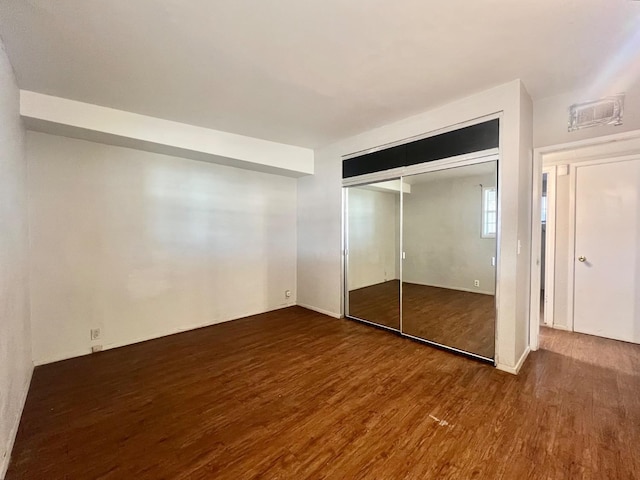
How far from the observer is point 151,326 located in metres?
3.53

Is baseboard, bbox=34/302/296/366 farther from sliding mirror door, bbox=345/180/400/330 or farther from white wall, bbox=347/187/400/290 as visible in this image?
white wall, bbox=347/187/400/290

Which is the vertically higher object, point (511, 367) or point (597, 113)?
point (597, 113)

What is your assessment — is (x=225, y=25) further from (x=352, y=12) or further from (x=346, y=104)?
(x=346, y=104)

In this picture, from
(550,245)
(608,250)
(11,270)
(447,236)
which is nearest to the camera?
(11,270)

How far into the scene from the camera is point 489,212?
9.97 feet

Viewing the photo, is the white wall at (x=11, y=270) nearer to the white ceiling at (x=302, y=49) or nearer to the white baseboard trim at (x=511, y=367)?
the white ceiling at (x=302, y=49)

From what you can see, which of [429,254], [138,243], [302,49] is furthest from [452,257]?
[138,243]

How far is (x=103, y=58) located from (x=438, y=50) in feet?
8.01

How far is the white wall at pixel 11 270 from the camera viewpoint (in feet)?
5.41

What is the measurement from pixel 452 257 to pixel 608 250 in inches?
67.5

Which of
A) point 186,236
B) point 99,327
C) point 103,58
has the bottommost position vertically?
point 99,327

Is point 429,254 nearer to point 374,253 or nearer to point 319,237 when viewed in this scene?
point 374,253

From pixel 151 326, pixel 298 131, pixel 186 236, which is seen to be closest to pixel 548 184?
pixel 298 131

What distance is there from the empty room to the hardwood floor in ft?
0.07
